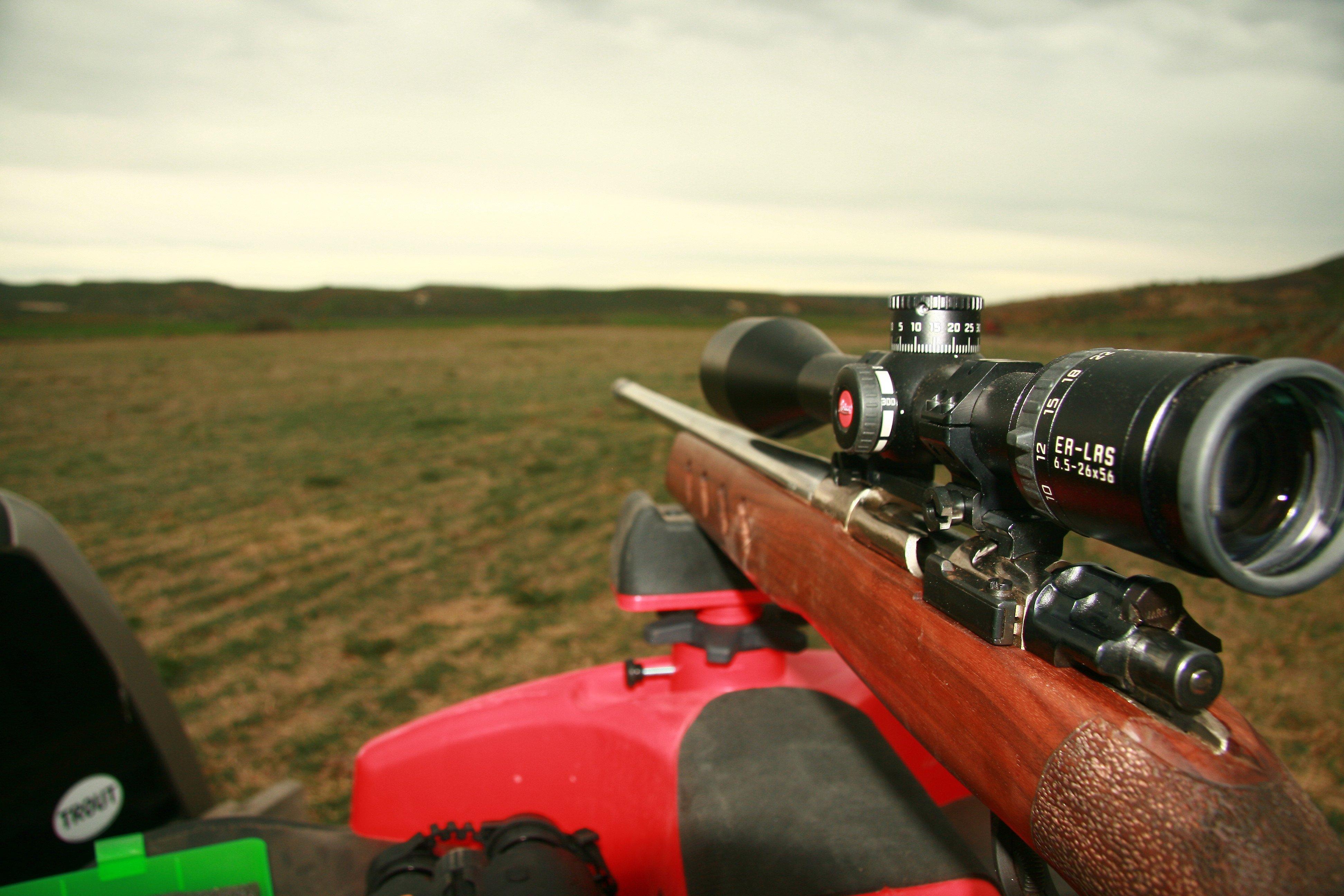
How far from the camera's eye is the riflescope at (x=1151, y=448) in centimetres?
53

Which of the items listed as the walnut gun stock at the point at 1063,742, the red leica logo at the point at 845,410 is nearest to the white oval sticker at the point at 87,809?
the walnut gun stock at the point at 1063,742

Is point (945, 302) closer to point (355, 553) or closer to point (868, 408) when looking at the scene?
point (868, 408)

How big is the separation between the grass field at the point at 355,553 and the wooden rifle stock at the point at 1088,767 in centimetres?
105

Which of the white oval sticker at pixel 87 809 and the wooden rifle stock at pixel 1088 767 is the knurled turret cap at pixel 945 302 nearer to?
the wooden rifle stock at pixel 1088 767

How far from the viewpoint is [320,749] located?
9.99 feet

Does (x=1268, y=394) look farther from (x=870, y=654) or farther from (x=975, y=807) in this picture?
(x=975, y=807)

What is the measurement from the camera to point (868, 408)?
965 mm

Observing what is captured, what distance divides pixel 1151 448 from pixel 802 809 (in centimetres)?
90

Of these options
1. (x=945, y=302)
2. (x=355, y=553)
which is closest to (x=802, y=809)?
(x=945, y=302)

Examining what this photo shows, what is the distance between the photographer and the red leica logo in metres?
1.01

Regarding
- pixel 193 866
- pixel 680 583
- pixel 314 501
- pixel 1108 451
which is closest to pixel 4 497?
pixel 193 866

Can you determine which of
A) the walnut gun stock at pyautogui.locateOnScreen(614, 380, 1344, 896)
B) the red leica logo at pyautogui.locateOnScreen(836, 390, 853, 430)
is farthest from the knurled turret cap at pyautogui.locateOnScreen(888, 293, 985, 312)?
the walnut gun stock at pyautogui.locateOnScreen(614, 380, 1344, 896)

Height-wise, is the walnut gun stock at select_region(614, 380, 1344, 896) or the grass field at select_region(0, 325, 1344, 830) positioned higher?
the walnut gun stock at select_region(614, 380, 1344, 896)

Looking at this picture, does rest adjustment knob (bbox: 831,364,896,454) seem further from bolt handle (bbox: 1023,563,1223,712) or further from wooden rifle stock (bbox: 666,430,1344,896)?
bolt handle (bbox: 1023,563,1223,712)
